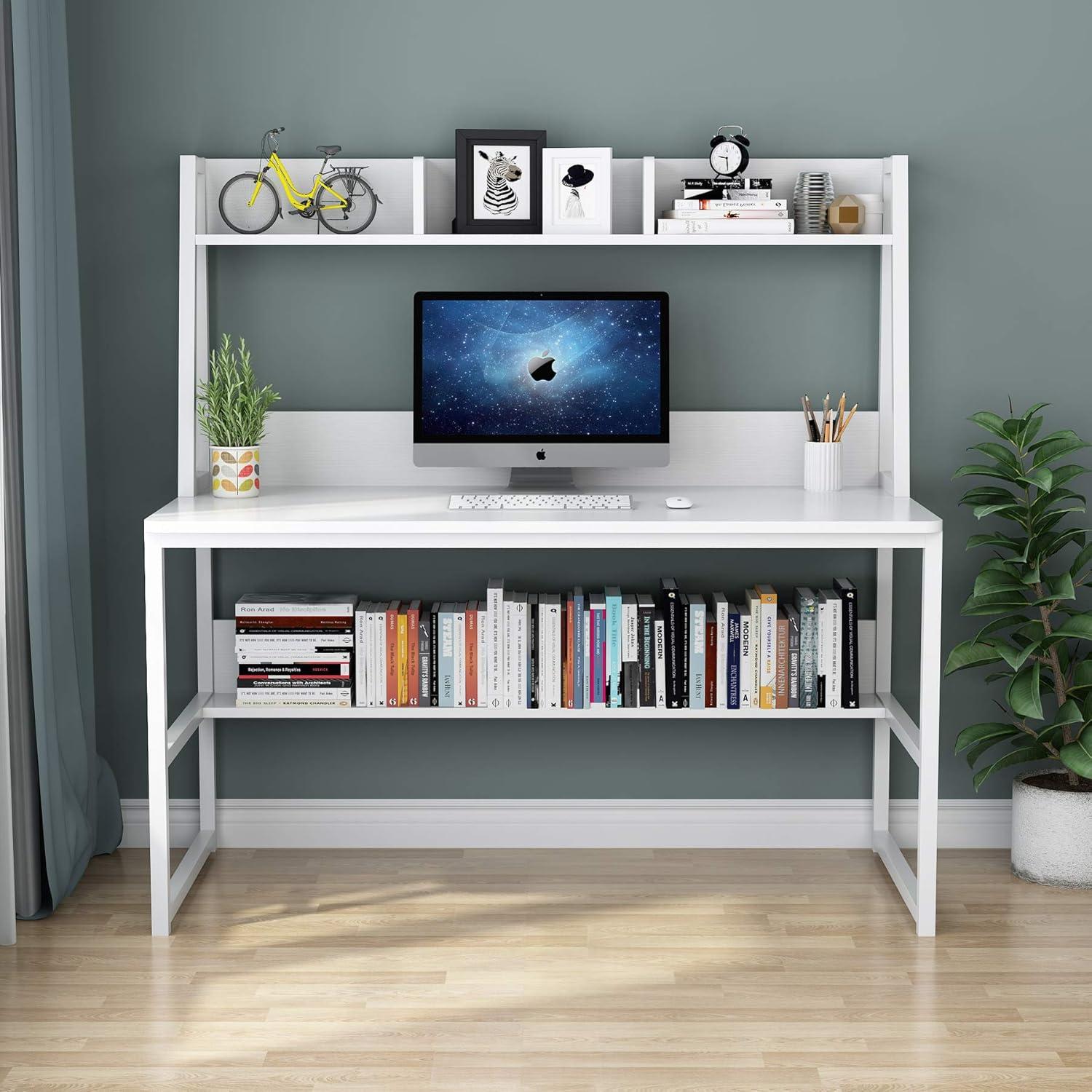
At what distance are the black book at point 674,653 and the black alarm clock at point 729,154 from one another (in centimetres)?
95

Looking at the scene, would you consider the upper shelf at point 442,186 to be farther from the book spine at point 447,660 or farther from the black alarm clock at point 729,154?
the book spine at point 447,660

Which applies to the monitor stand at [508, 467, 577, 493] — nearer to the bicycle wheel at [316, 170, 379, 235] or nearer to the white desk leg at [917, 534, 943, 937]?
the bicycle wheel at [316, 170, 379, 235]

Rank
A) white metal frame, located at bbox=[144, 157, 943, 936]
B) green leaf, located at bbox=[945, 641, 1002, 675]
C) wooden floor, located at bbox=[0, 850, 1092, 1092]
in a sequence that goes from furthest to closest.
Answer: green leaf, located at bbox=[945, 641, 1002, 675] → white metal frame, located at bbox=[144, 157, 943, 936] → wooden floor, located at bbox=[0, 850, 1092, 1092]

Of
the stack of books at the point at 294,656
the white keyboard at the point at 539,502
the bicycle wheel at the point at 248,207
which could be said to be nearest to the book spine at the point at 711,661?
the white keyboard at the point at 539,502

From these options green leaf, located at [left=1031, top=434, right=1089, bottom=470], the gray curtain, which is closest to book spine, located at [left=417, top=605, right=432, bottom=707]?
the gray curtain

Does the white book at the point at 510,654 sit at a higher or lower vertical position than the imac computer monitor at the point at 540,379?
lower

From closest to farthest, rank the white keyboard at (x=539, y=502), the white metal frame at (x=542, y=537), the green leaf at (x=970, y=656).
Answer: the white metal frame at (x=542, y=537)
the white keyboard at (x=539, y=502)
the green leaf at (x=970, y=656)

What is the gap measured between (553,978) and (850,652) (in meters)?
0.98

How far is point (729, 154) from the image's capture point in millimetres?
2865

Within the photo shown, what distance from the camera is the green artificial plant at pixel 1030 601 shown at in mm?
2791

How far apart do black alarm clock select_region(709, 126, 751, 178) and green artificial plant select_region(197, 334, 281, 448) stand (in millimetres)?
1116

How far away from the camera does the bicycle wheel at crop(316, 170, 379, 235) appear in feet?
9.66

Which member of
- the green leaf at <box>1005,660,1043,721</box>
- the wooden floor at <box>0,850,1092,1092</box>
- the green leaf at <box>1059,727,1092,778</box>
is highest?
the green leaf at <box>1005,660,1043,721</box>

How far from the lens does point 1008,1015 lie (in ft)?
7.75
